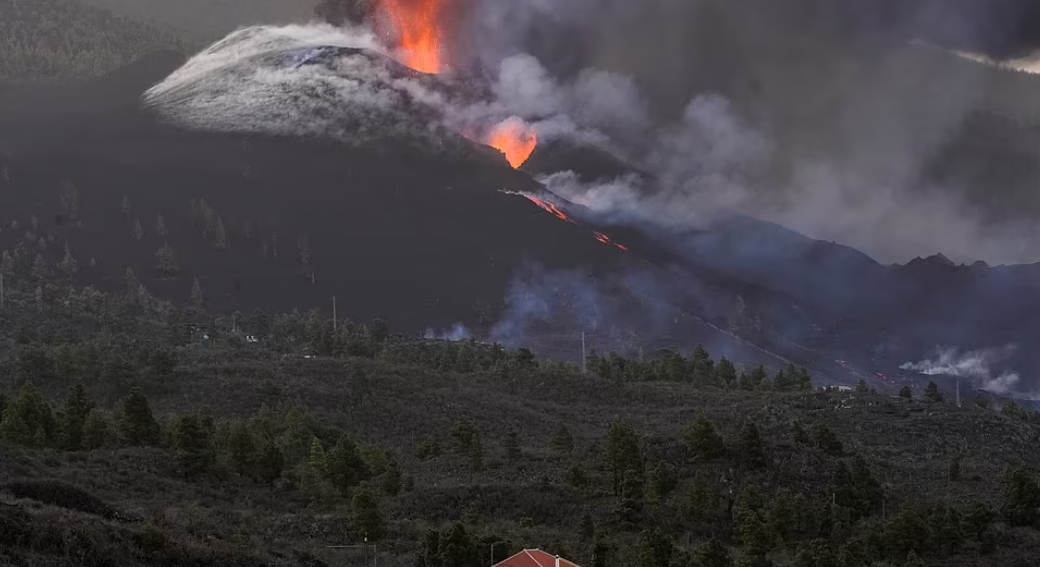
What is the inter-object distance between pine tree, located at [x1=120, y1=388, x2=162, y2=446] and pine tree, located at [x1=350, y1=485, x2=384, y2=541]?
22286mm

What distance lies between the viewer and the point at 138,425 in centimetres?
7494

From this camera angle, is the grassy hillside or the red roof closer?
the red roof

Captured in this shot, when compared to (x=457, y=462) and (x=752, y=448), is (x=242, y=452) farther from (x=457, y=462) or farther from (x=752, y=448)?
(x=752, y=448)

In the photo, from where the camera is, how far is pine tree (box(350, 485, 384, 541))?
58706mm

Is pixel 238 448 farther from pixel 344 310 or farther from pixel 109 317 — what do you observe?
pixel 344 310

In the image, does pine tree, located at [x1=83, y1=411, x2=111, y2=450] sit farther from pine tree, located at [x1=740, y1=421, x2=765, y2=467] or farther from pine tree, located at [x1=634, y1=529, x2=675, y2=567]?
pine tree, located at [x1=740, y1=421, x2=765, y2=467]

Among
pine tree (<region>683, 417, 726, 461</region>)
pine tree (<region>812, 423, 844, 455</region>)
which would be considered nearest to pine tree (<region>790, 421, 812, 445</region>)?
pine tree (<region>812, 423, 844, 455</region>)

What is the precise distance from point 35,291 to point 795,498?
371ft

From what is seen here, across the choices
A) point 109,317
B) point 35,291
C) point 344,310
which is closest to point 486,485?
point 109,317

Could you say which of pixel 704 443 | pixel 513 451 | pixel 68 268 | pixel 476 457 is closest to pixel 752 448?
pixel 704 443

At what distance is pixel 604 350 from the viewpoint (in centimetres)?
17725

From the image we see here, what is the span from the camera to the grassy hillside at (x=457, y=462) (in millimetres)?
55469

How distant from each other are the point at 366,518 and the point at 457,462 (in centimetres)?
2412

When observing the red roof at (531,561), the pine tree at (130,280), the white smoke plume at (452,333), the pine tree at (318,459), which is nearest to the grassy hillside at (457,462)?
the pine tree at (318,459)
